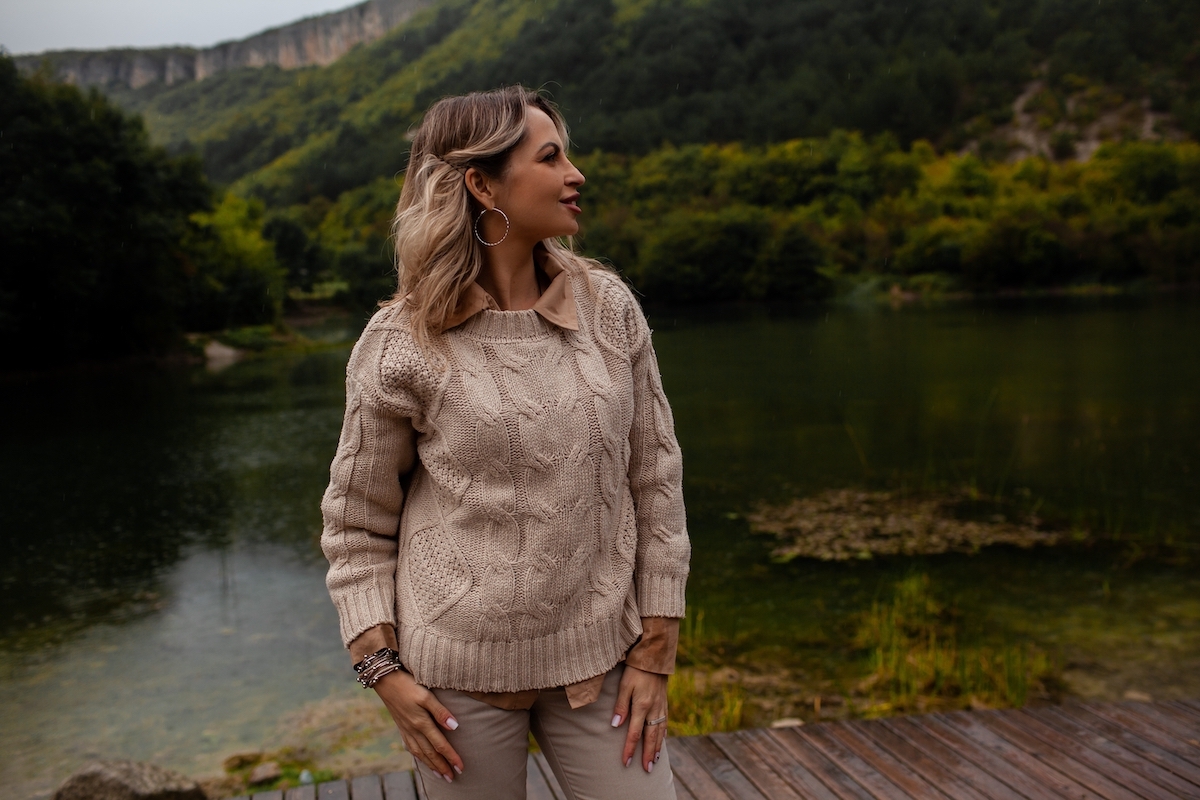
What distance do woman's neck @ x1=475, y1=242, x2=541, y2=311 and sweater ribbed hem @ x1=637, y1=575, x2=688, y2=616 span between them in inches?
15.9

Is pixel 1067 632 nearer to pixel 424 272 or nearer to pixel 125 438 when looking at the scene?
pixel 424 272

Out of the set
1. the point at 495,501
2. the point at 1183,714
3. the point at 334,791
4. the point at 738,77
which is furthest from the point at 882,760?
the point at 738,77

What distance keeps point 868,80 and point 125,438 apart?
232 feet

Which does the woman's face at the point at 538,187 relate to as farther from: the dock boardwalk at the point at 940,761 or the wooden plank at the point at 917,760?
the wooden plank at the point at 917,760

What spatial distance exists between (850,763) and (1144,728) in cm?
92

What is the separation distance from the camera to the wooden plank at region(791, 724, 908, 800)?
2.48m

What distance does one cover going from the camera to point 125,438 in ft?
44.6

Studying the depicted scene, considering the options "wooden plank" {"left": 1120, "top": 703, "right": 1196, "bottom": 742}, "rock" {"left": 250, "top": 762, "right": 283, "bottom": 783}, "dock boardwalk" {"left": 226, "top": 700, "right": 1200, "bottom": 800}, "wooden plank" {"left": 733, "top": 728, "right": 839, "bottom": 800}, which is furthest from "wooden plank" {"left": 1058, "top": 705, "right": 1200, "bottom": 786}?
"rock" {"left": 250, "top": 762, "right": 283, "bottom": 783}

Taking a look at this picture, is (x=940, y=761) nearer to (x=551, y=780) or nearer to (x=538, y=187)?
(x=551, y=780)

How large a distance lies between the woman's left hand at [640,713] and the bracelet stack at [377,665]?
0.29 m

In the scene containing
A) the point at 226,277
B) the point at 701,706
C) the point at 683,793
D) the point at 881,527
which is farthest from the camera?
the point at 226,277

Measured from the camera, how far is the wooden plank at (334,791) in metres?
2.51

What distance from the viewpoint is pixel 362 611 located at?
1.26 m

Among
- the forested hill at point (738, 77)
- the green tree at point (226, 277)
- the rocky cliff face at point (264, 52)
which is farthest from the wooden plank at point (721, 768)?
the rocky cliff face at point (264, 52)
